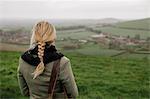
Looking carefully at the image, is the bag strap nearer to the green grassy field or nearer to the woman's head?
the woman's head

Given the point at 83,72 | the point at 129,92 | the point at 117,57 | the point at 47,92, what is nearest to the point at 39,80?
the point at 47,92

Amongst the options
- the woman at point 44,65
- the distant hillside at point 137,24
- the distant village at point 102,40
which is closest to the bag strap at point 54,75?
the woman at point 44,65

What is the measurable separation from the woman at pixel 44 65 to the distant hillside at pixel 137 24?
5.49 metres

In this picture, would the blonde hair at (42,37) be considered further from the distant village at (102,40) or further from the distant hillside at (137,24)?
the distant hillside at (137,24)

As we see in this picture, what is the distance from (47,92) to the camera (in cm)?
281

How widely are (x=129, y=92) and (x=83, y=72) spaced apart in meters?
1.09

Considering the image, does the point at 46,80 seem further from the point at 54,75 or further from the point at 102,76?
the point at 102,76

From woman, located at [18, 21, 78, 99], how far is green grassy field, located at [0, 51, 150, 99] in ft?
12.5

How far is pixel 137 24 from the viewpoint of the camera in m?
8.39

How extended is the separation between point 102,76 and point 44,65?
5096 mm

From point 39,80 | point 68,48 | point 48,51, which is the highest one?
point 48,51

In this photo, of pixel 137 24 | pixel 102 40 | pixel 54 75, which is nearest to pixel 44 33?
pixel 54 75

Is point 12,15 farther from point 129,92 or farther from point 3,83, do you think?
point 129,92

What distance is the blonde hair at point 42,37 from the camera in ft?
8.97
